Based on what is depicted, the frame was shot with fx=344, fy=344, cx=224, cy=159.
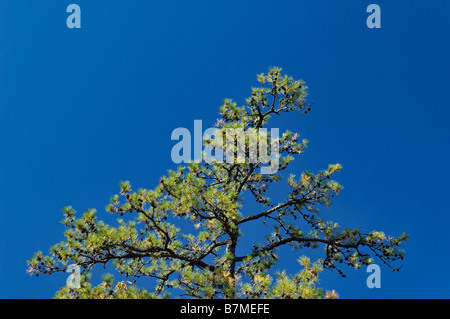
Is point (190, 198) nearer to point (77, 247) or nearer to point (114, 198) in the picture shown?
point (114, 198)

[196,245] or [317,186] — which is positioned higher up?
[317,186]

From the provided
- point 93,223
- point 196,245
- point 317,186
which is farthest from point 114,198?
point 317,186

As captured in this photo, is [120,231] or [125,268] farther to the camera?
[125,268]

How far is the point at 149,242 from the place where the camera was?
16.1ft
